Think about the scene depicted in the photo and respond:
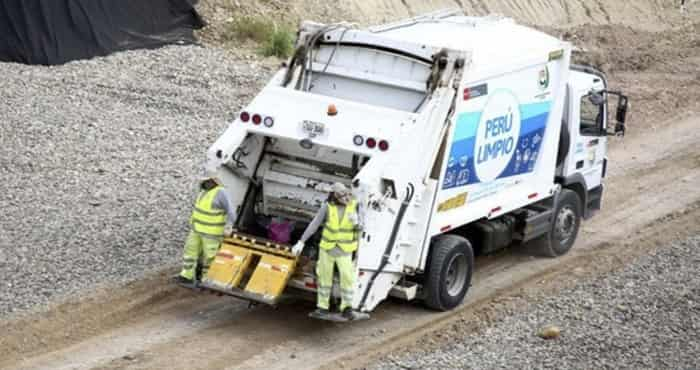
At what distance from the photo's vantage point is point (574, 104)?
1543cm

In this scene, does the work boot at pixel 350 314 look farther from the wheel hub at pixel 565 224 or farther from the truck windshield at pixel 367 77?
the wheel hub at pixel 565 224

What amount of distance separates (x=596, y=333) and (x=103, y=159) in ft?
26.7

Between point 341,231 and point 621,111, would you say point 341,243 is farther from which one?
point 621,111

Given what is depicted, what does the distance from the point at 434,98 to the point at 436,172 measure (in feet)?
2.47

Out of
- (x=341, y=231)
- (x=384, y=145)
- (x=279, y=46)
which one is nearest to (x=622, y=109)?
(x=384, y=145)

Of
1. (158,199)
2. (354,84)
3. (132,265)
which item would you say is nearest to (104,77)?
(158,199)

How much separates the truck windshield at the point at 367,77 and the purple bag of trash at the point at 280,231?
1.48 metres

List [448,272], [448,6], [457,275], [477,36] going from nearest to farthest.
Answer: [448,272] → [457,275] → [477,36] → [448,6]

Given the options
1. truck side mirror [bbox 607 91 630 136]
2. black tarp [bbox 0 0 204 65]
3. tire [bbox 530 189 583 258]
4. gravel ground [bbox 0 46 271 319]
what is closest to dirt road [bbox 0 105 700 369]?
tire [bbox 530 189 583 258]

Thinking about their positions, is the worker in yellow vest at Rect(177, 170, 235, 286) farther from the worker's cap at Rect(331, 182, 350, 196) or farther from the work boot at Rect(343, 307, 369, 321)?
the work boot at Rect(343, 307, 369, 321)

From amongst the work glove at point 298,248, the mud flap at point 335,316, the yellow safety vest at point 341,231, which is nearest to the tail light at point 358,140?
the yellow safety vest at point 341,231

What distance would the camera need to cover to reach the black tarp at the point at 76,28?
21.9m

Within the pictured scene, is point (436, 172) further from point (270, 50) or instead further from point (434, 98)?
point (270, 50)

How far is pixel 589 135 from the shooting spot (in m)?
15.9
